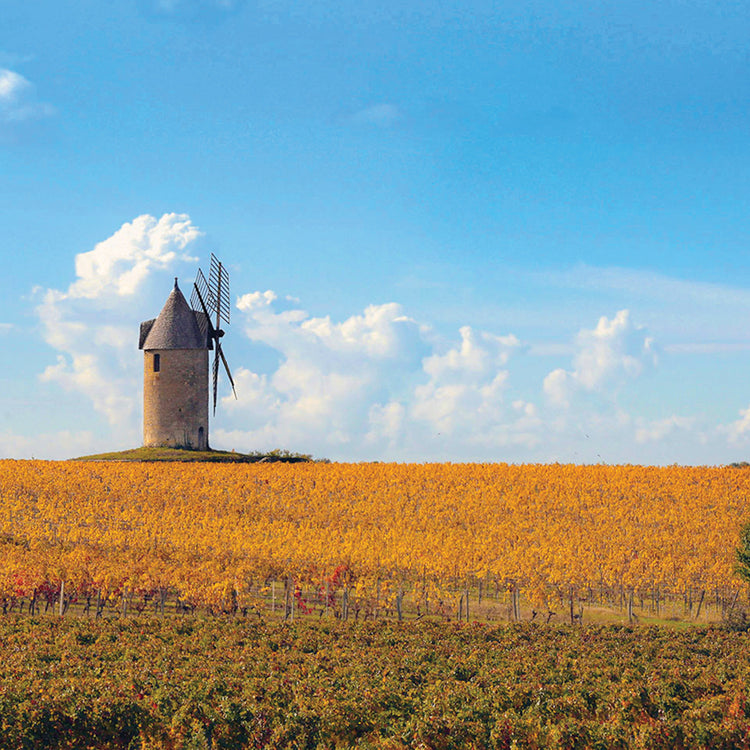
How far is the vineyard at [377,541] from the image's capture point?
40312mm

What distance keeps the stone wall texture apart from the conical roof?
0.61 metres

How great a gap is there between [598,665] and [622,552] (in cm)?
1974

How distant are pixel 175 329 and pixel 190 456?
1184 centimetres

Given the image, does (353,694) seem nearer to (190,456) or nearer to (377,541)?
(377,541)

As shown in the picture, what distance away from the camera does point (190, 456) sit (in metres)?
66.2

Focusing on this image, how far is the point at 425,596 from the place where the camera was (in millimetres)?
40969

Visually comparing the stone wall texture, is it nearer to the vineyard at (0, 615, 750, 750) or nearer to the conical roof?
the conical roof

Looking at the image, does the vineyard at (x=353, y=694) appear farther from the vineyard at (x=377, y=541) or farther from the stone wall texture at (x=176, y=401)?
the stone wall texture at (x=176, y=401)

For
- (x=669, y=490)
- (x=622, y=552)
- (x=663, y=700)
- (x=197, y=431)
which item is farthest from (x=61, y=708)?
(x=197, y=431)

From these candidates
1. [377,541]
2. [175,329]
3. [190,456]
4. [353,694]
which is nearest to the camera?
[353,694]

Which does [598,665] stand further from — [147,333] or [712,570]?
[147,333]

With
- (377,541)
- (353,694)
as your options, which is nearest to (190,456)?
(377,541)

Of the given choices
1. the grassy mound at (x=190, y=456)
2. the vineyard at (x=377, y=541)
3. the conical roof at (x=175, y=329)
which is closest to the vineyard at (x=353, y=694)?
the vineyard at (x=377, y=541)

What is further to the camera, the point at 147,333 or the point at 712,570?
the point at 147,333
